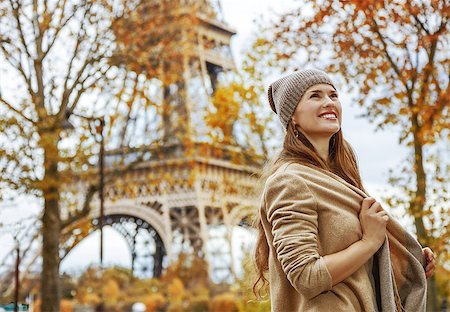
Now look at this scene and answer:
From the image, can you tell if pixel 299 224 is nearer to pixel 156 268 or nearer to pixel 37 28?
pixel 37 28

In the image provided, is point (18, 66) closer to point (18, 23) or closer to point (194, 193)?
point (18, 23)

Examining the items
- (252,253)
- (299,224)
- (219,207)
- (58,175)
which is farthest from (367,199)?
(219,207)

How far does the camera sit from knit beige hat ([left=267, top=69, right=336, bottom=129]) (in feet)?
10.6

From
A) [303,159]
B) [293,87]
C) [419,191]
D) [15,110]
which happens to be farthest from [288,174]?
[15,110]

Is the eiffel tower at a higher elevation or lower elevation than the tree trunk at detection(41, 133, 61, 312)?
higher

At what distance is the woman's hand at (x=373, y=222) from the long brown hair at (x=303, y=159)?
10.4 inches

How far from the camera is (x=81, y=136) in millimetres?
16391

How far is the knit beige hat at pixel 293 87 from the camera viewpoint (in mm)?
3236

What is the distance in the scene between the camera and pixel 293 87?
325 centimetres

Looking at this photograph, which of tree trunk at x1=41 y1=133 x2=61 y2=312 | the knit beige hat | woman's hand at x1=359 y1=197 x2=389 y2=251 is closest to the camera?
woman's hand at x1=359 y1=197 x2=389 y2=251

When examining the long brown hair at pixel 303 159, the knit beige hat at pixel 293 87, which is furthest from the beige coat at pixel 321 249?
the knit beige hat at pixel 293 87

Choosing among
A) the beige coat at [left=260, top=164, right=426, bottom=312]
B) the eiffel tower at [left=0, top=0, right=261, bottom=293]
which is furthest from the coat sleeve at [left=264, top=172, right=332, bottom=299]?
the eiffel tower at [left=0, top=0, right=261, bottom=293]

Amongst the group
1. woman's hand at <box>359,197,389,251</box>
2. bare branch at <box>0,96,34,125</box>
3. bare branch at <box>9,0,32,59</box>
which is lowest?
woman's hand at <box>359,197,389,251</box>

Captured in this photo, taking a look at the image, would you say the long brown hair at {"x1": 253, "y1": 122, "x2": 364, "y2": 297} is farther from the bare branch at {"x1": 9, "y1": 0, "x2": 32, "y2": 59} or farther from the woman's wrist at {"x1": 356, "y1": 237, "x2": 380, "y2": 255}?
the bare branch at {"x1": 9, "y1": 0, "x2": 32, "y2": 59}
